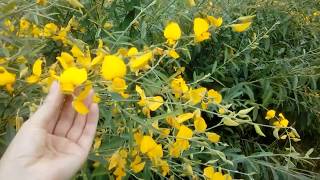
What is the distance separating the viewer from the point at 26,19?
133 cm

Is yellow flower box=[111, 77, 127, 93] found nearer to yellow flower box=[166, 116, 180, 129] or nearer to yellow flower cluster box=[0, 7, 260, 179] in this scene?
yellow flower cluster box=[0, 7, 260, 179]

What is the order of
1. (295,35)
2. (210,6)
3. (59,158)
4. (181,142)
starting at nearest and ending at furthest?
(59,158) → (181,142) → (210,6) → (295,35)

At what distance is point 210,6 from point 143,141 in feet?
4.47

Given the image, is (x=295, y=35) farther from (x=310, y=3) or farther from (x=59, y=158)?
(x=59, y=158)

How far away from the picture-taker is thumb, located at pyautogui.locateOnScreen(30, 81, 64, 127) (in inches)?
35.9

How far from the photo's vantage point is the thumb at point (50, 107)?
0.91 m

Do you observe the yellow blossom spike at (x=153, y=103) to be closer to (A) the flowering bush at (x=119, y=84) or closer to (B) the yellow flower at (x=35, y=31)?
(A) the flowering bush at (x=119, y=84)

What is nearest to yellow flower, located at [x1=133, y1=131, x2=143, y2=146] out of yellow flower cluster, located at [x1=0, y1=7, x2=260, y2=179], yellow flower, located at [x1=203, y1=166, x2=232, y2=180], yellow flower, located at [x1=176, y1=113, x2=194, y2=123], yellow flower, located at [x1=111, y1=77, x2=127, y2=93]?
yellow flower cluster, located at [x1=0, y1=7, x2=260, y2=179]

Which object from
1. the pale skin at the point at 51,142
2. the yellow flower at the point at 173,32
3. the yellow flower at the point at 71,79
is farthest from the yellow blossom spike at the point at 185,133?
the yellow flower at the point at 71,79

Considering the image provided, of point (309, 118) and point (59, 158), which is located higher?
point (59, 158)

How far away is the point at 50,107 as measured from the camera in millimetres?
920

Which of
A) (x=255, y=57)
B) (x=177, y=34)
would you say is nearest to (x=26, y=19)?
(x=177, y=34)

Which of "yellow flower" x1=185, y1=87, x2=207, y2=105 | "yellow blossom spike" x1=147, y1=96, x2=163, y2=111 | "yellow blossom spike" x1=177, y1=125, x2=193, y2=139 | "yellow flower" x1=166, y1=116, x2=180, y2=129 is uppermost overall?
"yellow blossom spike" x1=147, y1=96, x2=163, y2=111

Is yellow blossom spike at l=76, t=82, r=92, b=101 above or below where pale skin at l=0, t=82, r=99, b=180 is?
above
